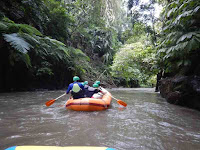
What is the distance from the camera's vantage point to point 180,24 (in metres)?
3.96

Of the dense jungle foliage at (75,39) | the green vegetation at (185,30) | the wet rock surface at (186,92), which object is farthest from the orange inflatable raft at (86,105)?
the wet rock surface at (186,92)

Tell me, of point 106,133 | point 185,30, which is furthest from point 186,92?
point 106,133

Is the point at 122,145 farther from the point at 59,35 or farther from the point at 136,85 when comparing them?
the point at 136,85

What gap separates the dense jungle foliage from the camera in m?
3.85

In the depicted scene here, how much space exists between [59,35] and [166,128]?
29.1 ft

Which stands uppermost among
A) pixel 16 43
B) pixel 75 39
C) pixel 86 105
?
pixel 75 39

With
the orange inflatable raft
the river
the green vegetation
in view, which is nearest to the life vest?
the orange inflatable raft

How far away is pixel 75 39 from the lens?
42.5 feet

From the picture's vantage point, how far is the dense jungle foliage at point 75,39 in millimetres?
3846

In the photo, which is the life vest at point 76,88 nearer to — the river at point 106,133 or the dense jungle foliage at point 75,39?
the river at point 106,133

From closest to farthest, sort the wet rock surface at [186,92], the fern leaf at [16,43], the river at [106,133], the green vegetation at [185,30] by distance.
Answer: the river at [106,133], the green vegetation at [185,30], the fern leaf at [16,43], the wet rock surface at [186,92]

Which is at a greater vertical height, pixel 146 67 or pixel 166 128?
pixel 146 67

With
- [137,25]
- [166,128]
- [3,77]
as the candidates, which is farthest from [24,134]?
[137,25]

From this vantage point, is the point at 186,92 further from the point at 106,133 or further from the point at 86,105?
the point at 106,133
